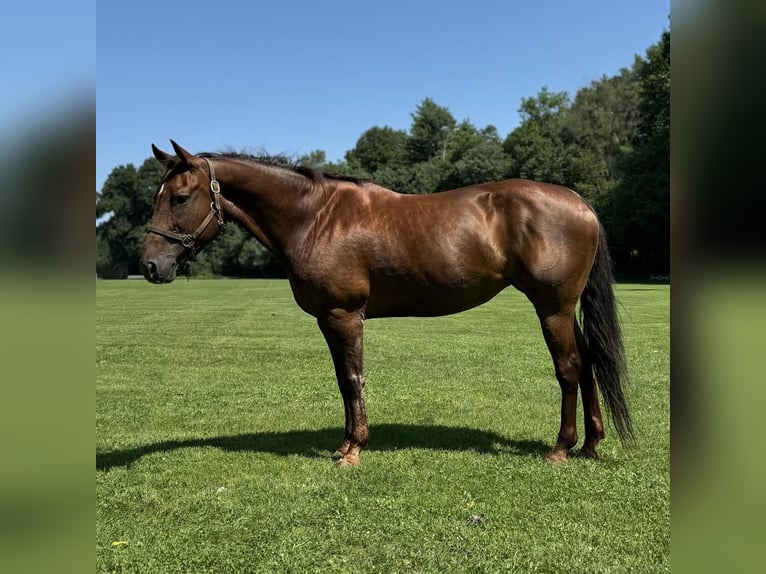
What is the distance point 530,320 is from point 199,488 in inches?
534

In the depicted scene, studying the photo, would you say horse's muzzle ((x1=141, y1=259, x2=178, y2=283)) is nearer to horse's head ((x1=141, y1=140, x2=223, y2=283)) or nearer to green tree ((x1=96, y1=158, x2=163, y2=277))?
horse's head ((x1=141, y1=140, x2=223, y2=283))

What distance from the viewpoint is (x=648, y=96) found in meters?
43.7

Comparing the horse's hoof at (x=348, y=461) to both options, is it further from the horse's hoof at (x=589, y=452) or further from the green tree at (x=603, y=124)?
the green tree at (x=603, y=124)

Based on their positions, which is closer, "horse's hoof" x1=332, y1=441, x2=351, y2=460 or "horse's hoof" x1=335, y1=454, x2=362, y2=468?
"horse's hoof" x1=335, y1=454, x2=362, y2=468

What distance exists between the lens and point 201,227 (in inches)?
181

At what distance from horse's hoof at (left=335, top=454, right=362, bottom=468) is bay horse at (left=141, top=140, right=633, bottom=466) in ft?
0.06

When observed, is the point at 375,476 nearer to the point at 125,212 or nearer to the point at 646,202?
the point at 646,202

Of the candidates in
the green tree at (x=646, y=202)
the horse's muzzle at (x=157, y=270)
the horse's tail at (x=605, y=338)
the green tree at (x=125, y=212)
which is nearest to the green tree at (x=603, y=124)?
the green tree at (x=646, y=202)

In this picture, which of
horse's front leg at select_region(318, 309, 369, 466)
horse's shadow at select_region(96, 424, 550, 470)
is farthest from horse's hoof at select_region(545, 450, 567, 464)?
horse's front leg at select_region(318, 309, 369, 466)

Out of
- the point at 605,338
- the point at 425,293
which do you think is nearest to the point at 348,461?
the point at 425,293

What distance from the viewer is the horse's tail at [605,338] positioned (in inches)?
190

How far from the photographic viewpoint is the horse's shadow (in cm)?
516
